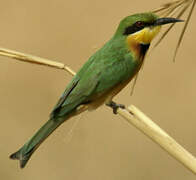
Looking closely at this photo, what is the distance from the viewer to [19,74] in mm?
4691

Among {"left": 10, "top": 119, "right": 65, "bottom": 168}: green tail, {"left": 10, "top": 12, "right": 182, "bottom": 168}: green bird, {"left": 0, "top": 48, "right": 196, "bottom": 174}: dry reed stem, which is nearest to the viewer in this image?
{"left": 0, "top": 48, "right": 196, "bottom": 174}: dry reed stem

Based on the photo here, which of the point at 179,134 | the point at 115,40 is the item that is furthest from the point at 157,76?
the point at 115,40

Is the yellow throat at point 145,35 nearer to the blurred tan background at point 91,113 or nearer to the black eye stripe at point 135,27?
the black eye stripe at point 135,27

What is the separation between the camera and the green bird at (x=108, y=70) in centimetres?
288

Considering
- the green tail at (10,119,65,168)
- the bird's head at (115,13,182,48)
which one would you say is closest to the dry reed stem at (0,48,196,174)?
the green tail at (10,119,65,168)

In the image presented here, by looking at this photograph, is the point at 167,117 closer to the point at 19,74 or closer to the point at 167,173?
the point at 167,173

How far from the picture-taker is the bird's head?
297 centimetres

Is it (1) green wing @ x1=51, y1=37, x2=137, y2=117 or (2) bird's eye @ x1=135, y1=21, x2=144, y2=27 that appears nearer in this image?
(1) green wing @ x1=51, y1=37, x2=137, y2=117

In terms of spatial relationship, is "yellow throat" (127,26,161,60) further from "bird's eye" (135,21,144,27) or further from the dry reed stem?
the dry reed stem

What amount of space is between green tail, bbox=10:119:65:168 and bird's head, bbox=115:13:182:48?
22.7 inches

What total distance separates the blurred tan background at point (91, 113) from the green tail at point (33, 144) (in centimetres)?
90

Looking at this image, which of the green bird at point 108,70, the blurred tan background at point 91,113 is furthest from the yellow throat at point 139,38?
the blurred tan background at point 91,113

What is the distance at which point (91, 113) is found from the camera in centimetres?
445

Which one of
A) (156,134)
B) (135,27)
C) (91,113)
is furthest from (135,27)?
(91,113)
